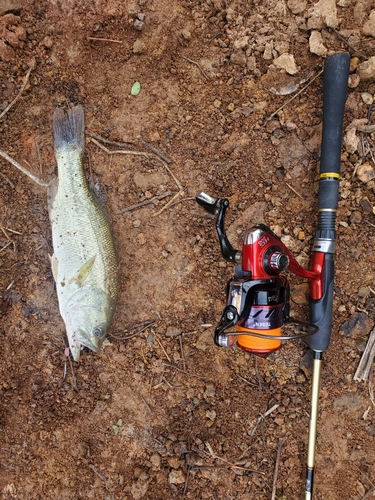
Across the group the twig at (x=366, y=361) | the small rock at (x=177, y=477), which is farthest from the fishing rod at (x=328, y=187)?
the small rock at (x=177, y=477)

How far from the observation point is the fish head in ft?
11.0

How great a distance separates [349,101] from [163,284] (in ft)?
6.84

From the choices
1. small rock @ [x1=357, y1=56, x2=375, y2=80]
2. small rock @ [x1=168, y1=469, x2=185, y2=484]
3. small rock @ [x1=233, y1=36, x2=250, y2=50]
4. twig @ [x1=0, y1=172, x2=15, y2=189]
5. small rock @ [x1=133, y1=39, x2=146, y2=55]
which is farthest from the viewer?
twig @ [x1=0, y1=172, x2=15, y2=189]

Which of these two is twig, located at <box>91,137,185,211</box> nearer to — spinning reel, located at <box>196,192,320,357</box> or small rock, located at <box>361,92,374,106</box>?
spinning reel, located at <box>196,192,320,357</box>

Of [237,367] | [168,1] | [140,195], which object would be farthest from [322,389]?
[168,1]

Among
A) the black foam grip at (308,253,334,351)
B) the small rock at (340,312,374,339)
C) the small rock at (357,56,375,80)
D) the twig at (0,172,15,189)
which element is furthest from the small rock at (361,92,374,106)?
the twig at (0,172,15,189)

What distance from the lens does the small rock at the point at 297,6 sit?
311 cm

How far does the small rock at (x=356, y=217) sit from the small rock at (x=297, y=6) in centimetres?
163

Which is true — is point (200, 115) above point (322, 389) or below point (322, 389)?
above

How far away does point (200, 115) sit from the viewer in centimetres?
332

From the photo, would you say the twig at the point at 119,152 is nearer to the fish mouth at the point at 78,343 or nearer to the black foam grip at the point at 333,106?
the black foam grip at the point at 333,106

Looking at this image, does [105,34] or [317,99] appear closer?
[317,99]

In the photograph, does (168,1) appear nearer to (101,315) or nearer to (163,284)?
A: (163,284)

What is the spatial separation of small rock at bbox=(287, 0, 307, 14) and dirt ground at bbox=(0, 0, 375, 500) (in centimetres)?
2
